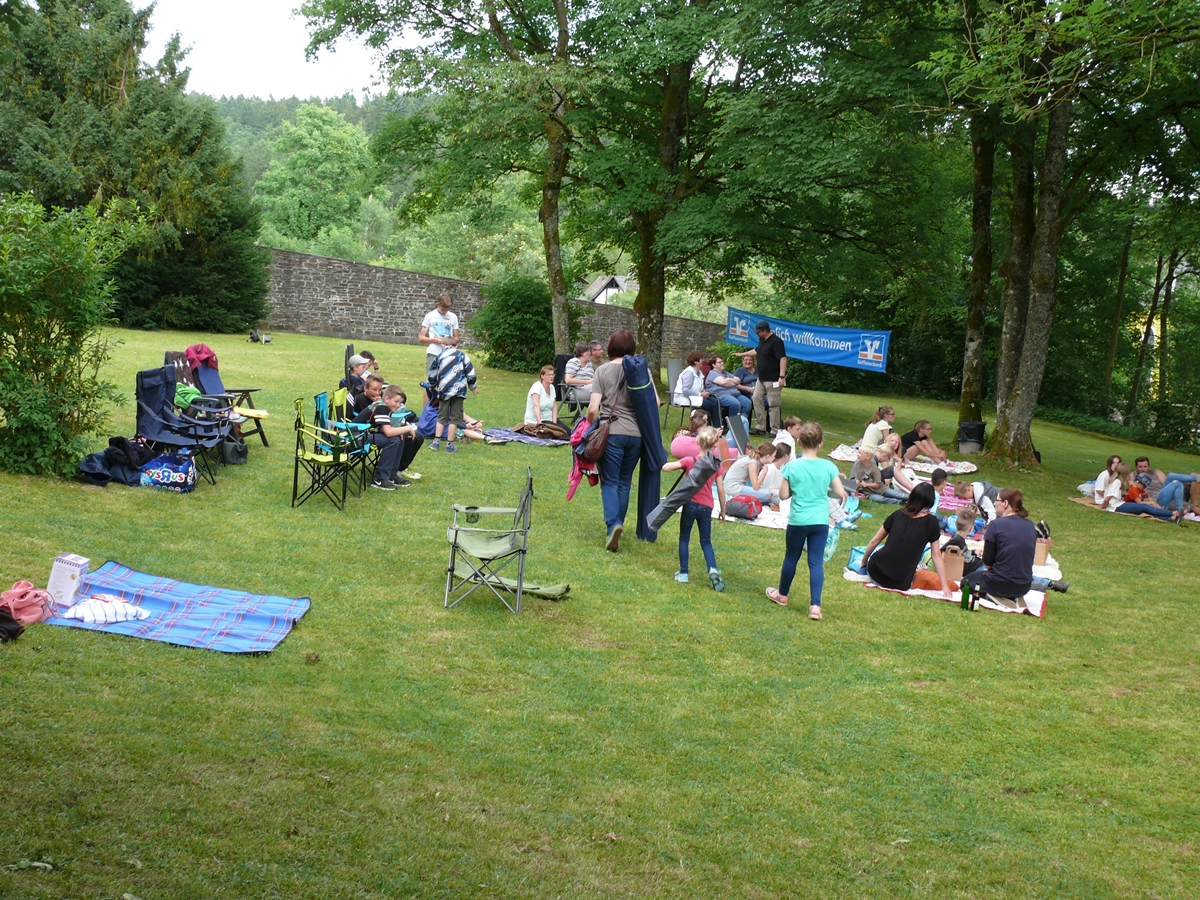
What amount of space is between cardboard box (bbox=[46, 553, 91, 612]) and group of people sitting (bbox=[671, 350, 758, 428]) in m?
9.75

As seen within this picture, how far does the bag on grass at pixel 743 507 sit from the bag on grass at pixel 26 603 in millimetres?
6813

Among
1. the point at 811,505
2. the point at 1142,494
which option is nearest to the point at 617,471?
the point at 811,505

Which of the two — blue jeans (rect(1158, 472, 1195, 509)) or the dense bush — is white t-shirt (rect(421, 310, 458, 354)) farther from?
blue jeans (rect(1158, 472, 1195, 509))

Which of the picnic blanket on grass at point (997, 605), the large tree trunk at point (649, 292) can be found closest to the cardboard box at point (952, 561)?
the picnic blanket on grass at point (997, 605)

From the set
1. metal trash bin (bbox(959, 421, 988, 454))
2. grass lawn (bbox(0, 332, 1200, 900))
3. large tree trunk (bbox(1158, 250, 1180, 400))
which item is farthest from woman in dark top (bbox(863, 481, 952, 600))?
large tree trunk (bbox(1158, 250, 1180, 400))

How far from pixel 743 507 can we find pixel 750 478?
0.68 m

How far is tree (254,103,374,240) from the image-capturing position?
53.7 m

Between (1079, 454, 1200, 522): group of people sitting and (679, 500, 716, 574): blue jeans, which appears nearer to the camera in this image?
(679, 500, 716, 574): blue jeans

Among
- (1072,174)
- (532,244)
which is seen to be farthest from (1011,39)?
(532,244)

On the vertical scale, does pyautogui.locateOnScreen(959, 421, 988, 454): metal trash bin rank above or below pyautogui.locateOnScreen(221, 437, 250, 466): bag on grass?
above

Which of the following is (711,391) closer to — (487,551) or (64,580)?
(487,551)

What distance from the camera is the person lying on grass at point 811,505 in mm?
7242

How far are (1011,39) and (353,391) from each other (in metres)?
7.77

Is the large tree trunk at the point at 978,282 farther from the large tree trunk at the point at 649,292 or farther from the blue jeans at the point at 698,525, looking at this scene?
the blue jeans at the point at 698,525
